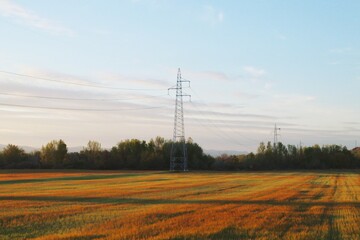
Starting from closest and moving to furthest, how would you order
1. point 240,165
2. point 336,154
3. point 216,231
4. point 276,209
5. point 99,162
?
point 216,231 → point 276,209 → point 99,162 → point 240,165 → point 336,154

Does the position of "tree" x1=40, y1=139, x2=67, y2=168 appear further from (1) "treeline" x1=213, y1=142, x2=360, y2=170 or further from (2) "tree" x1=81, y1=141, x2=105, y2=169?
(1) "treeline" x1=213, y1=142, x2=360, y2=170

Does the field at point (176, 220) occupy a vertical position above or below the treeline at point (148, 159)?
below

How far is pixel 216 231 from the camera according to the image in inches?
686

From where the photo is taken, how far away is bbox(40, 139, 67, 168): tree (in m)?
135

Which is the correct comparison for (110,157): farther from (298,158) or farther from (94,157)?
(298,158)

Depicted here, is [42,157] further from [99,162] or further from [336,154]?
[336,154]

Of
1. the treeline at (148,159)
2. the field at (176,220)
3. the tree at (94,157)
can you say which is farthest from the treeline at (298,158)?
the field at (176,220)

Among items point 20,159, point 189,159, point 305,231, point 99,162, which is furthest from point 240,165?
point 305,231

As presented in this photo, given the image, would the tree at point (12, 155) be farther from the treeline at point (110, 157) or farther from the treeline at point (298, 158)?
the treeline at point (298, 158)

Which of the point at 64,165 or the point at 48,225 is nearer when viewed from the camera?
the point at 48,225

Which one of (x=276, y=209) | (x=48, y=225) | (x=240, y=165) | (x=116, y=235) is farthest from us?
(x=240, y=165)

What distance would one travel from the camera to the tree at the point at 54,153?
135 metres

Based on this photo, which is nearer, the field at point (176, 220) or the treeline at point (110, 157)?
the field at point (176, 220)

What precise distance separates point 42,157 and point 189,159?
42542 millimetres
